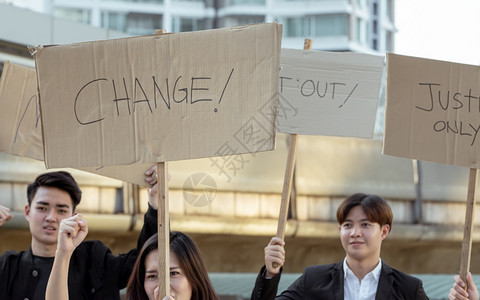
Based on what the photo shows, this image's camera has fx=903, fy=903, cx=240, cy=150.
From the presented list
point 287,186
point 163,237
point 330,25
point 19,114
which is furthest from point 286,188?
point 330,25

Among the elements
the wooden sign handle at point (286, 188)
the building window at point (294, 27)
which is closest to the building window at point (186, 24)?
the building window at point (294, 27)

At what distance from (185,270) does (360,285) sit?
1.26 meters

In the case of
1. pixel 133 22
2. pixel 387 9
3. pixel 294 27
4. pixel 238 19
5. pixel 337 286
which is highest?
pixel 387 9

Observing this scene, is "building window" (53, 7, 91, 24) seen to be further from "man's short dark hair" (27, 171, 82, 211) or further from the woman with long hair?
the woman with long hair

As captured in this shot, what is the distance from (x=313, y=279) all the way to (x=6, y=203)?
4.70 meters

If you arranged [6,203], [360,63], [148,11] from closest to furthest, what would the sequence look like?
[360,63], [6,203], [148,11]

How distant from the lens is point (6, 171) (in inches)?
336

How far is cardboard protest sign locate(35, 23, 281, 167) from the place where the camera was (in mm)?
3557

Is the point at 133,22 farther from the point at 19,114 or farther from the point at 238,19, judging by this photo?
the point at 19,114

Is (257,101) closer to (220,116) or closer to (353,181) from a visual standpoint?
(220,116)

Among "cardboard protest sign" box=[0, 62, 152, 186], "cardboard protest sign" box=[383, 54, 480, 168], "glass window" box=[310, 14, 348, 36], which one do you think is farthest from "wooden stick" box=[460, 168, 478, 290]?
"glass window" box=[310, 14, 348, 36]

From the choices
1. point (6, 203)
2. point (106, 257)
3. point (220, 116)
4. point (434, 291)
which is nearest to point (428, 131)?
point (220, 116)

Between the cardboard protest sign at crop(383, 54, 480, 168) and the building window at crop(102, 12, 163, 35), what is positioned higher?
the building window at crop(102, 12, 163, 35)

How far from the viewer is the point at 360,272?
15.0 feet
